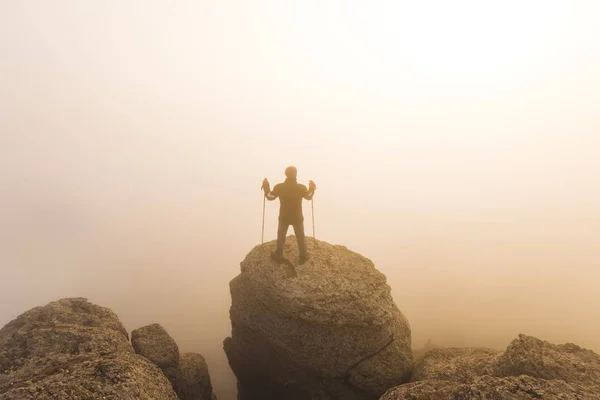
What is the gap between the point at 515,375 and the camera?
11.7 meters

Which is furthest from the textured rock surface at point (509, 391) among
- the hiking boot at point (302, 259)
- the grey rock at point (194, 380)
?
the grey rock at point (194, 380)

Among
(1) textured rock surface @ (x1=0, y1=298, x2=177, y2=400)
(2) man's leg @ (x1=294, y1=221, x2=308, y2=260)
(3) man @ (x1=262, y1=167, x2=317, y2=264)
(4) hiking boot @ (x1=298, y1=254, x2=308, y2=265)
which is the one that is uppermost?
(3) man @ (x1=262, y1=167, x2=317, y2=264)

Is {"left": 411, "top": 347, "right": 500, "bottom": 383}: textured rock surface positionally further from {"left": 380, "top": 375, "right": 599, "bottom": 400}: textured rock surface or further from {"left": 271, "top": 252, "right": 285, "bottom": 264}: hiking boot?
{"left": 271, "top": 252, "right": 285, "bottom": 264}: hiking boot

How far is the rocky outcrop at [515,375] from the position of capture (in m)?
8.23

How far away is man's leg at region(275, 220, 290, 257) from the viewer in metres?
16.3

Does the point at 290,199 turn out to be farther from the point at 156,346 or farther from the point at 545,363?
the point at 545,363

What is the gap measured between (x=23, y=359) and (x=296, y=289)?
424 inches

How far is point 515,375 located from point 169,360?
51.9 ft

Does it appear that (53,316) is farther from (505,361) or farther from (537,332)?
(537,332)

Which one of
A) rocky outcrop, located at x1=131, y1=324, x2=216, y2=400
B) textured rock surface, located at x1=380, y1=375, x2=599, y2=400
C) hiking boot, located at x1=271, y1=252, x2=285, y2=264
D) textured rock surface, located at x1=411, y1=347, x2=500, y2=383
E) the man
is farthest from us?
hiking boot, located at x1=271, y1=252, x2=285, y2=264

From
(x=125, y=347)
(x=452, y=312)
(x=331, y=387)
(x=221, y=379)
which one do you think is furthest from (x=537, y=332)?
(x=125, y=347)

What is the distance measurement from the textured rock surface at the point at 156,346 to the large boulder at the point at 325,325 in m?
4.17

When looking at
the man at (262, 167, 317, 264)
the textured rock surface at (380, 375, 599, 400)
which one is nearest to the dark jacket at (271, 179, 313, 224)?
the man at (262, 167, 317, 264)

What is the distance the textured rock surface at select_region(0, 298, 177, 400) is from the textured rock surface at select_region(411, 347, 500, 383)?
11.0 m
